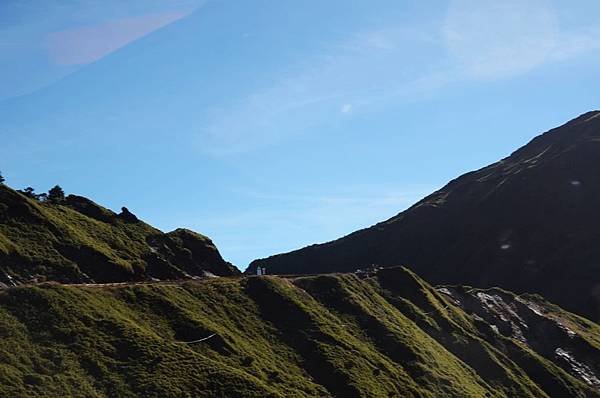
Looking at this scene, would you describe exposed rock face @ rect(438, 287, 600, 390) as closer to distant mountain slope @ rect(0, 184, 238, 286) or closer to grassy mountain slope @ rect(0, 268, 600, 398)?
grassy mountain slope @ rect(0, 268, 600, 398)

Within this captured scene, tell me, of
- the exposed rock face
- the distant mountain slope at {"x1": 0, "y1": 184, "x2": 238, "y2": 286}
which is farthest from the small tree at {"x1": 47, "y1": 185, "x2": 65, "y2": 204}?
the exposed rock face

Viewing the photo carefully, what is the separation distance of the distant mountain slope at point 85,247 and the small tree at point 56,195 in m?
1.57

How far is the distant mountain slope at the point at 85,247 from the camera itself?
91250mm

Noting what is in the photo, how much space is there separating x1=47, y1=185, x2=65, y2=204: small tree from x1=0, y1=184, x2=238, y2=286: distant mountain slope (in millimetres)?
1574

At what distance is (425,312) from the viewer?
116250 mm

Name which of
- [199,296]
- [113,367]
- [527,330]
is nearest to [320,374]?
[199,296]

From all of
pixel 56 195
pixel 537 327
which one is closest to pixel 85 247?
pixel 56 195

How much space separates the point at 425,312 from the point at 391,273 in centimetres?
1091

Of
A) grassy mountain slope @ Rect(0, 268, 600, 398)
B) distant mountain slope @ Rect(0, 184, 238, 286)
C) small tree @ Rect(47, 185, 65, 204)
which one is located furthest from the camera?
small tree @ Rect(47, 185, 65, 204)

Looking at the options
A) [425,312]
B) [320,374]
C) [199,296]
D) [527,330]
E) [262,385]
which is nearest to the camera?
[262,385]

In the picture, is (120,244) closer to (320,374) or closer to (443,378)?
(320,374)

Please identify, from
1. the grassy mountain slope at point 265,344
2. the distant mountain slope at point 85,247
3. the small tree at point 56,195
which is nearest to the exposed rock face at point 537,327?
the grassy mountain slope at point 265,344

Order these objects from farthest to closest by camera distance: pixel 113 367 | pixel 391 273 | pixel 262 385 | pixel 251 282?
pixel 391 273 → pixel 251 282 → pixel 262 385 → pixel 113 367

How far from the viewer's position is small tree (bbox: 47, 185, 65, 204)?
12417 centimetres
